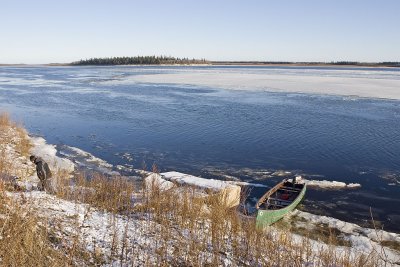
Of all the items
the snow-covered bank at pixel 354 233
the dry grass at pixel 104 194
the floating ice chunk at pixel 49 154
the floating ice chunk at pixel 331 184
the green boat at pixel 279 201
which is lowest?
the snow-covered bank at pixel 354 233

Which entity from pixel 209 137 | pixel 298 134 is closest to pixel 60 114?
pixel 209 137

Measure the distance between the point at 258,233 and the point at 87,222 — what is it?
9.87 feet

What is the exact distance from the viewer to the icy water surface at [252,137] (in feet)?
43.2

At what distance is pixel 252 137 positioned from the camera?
61.6 feet

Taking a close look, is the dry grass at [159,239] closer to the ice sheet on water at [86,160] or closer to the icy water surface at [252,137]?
the icy water surface at [252,137]

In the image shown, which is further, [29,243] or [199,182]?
[199,182]

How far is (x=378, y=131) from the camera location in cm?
1970

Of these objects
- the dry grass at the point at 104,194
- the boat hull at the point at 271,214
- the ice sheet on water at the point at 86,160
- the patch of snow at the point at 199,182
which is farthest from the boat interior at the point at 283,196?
the ice sheet on water at the point at 86,160

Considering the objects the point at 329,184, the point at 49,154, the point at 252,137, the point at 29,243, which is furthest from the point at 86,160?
the point at 29,243

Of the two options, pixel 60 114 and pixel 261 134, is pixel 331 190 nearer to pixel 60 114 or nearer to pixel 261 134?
pixel 261 134

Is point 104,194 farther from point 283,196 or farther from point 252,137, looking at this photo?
point 252,137

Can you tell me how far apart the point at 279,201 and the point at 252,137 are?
300 inches

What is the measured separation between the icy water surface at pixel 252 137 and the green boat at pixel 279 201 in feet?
1.59

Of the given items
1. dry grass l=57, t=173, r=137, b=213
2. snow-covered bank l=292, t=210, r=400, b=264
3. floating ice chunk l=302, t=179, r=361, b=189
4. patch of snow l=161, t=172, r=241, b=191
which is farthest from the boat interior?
dry grass l=57, t=173, r=137, b=213
